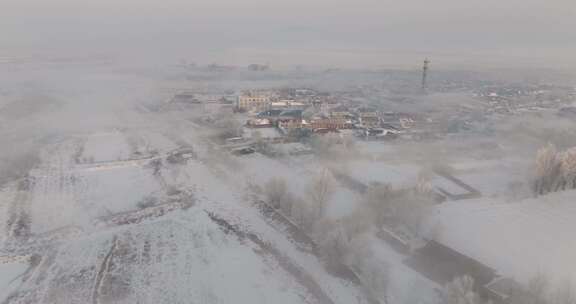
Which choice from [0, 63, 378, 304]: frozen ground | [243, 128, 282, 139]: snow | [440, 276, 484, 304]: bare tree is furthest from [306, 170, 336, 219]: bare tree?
[243, 128, 282, 139]: snow

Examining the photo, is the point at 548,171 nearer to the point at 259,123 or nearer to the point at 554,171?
the point at 554,171

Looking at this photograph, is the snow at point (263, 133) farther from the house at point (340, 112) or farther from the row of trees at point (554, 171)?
the row of trees at point (554, 171)

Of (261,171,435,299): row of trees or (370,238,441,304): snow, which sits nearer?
(370,238,441,304): snow

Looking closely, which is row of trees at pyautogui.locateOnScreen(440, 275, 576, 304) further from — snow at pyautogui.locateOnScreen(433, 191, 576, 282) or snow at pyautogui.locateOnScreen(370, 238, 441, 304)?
snow at pyautogui.locateOnScreen(433, 191, 576, 282)

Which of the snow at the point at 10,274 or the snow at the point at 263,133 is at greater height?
the snow at the point at 263,133

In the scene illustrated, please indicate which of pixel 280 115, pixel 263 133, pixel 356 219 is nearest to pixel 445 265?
pixel 356 219

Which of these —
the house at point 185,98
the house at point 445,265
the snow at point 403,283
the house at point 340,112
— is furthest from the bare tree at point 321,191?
the house at point 185,98

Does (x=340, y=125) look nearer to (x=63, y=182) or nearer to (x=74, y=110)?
(x=63, y=182)
